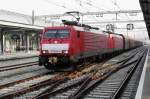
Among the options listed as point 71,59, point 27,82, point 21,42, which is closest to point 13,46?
point 21,42

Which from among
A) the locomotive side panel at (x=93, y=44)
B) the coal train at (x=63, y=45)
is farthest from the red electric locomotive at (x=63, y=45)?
the locomotive side panel at (x=93, y=44)

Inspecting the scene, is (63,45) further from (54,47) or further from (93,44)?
(93,44)

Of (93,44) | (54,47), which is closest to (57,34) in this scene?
(54,47)

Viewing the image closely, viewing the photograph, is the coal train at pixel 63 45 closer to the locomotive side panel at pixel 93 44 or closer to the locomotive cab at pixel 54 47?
the locomotive cab at pixel 54 47

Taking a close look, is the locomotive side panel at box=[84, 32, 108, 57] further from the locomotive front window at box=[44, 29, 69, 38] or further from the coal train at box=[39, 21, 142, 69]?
the locomotive front window at box=[44, 29, 69, 38]

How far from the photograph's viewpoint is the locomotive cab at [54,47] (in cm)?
1783

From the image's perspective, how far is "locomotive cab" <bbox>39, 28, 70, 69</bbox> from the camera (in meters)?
17.8

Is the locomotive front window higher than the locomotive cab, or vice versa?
the locomotive front window

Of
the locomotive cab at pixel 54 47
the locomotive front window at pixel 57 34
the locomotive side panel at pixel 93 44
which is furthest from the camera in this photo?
the locomotive side panel at pixel 93 44

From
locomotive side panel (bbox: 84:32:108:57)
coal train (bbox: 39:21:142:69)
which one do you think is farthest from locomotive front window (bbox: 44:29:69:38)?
locomotive side panel (bbox: 84:32:108:57)

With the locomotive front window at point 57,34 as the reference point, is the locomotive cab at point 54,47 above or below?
below

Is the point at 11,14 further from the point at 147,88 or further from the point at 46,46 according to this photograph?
the point at 147,88

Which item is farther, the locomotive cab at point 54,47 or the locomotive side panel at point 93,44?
the locomotive side panel at point 93,44

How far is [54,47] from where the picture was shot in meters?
18.3
